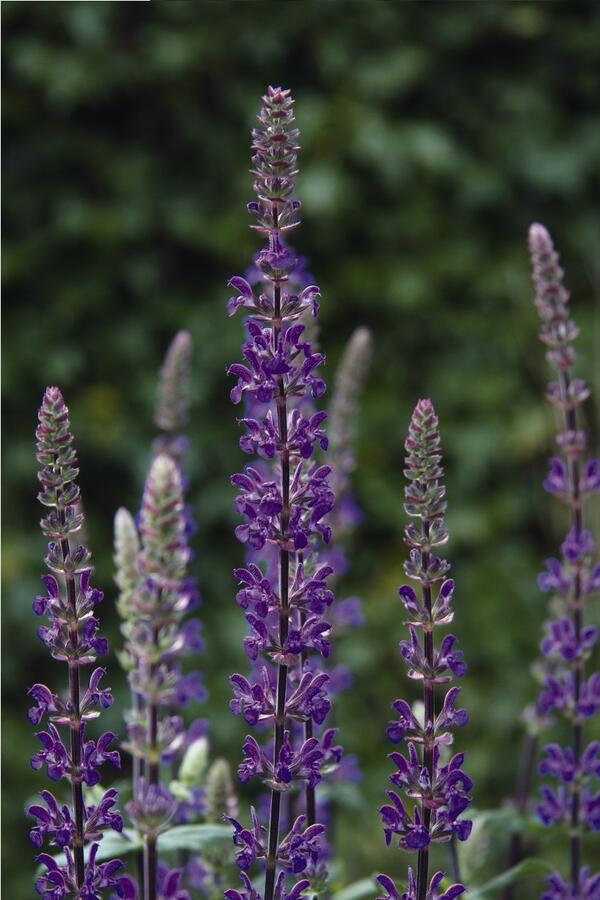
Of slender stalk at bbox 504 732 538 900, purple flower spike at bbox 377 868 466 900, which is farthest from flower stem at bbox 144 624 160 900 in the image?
slender stalk at bbox 504 732 538 900

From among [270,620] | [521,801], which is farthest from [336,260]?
[270,620]

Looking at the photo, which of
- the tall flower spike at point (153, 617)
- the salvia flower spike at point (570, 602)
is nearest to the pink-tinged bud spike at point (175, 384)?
the tall flower spike at point (153, 617)

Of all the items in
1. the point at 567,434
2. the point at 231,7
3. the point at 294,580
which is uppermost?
the point at 231,7

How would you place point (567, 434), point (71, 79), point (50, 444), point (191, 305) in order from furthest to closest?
1. point (191, 305)
2. point (71, 79)
3. point (567, 434)
4. point (50, 444)

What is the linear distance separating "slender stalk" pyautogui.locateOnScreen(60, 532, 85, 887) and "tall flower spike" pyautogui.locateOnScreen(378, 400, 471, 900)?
0.30m

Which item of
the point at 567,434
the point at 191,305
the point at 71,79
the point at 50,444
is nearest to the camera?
the point at 50,444

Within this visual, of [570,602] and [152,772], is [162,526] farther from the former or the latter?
[570,602]

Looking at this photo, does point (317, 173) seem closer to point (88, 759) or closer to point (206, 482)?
point (206, 482)

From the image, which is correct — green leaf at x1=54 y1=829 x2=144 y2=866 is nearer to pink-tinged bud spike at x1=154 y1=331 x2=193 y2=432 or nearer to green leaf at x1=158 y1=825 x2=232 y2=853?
green leaf at x1=158 y1=825 x2=232 y2=853

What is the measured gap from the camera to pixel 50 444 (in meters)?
1.01

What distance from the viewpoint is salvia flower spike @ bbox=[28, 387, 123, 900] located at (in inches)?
40.7

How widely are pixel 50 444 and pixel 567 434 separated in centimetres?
90

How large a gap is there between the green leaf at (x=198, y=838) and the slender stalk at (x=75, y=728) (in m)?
0.23

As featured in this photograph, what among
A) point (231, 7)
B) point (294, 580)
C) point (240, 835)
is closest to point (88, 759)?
point (240, 835)
